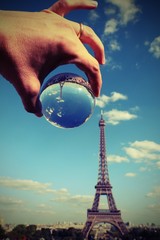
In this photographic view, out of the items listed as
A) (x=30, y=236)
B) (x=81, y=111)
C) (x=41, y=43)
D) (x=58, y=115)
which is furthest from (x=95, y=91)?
(x=30, y=236)

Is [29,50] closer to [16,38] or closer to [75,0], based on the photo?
[16,38]

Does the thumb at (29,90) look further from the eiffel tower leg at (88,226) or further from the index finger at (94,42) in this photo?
the eiffel tower leg at (88,226)

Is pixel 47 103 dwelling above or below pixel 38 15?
below

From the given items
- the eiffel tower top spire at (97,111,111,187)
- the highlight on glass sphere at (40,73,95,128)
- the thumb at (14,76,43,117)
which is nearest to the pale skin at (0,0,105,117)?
the thumb at (14,76,43,117)

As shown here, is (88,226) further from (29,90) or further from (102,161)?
(29,90)

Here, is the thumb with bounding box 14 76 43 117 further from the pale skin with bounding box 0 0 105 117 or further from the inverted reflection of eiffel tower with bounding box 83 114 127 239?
the inverted reflection of eiffel tower with bounding box 83 114 127 239

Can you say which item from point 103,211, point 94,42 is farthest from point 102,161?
point 94,42

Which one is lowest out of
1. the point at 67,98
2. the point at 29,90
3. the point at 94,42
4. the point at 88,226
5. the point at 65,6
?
the point at 29,90
